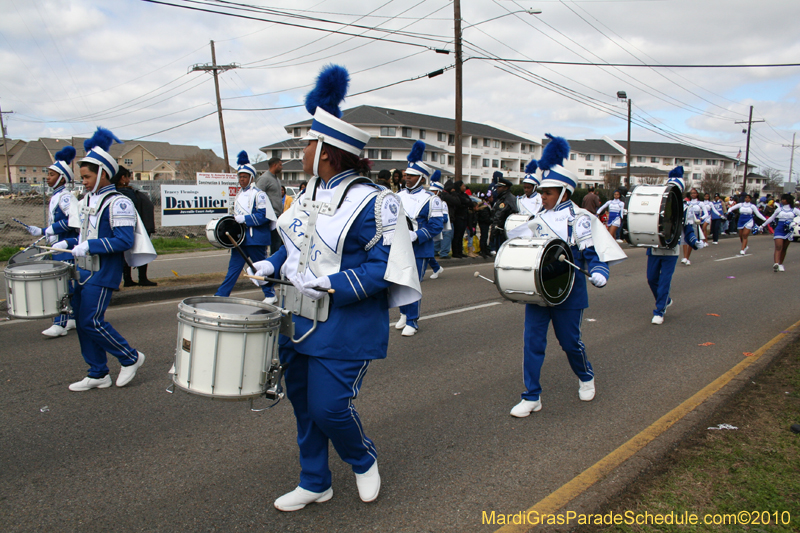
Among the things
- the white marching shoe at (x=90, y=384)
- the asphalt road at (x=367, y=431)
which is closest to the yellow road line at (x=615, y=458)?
the asphalt road at (x=367, y=431)

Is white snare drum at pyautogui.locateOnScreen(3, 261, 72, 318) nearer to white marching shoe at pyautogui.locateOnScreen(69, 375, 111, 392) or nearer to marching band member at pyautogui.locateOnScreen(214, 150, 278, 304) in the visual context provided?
white marching shoe at pyautogui.locateOnScreen(69, 375, 111, 392)

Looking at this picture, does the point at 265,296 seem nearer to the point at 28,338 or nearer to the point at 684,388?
the point at 28,338

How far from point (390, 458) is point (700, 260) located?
1549cm

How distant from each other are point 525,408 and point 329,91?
297 centimetres

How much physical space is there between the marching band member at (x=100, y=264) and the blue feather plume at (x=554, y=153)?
3627mm

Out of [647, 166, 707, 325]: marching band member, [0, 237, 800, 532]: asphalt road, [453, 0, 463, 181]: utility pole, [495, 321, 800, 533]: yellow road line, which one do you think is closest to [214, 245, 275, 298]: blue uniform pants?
[0, 237, 800, 532]: asphalt road

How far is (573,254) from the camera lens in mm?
4613

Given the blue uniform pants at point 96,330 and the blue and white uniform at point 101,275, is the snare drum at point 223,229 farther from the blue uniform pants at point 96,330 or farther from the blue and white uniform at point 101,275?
the blue uniform pants at point 96,330

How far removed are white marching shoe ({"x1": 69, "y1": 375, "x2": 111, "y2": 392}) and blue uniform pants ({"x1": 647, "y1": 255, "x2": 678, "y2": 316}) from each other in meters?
7.01

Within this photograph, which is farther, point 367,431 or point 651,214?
point 651,214

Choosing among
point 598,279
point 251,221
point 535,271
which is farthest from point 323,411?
Answer: point 251,221

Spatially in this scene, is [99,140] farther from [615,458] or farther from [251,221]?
[615,458]

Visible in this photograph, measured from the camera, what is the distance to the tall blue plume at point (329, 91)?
2.93 metres

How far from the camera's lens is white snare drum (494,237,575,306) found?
13.6 ft
